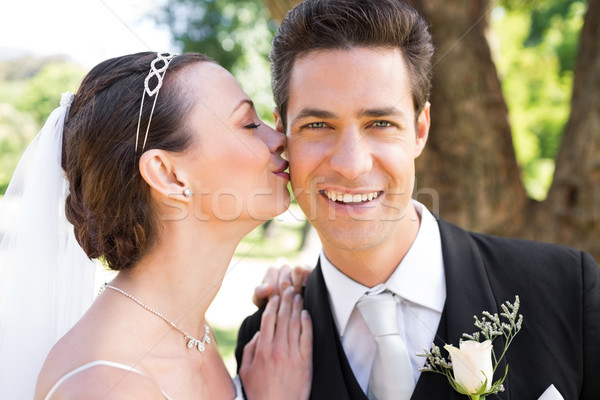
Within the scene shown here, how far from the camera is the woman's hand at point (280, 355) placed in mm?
2654

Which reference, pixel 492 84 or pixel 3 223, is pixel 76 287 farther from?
pixel 492 84

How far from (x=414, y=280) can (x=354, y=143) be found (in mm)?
712

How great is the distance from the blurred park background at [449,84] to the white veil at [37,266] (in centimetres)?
86

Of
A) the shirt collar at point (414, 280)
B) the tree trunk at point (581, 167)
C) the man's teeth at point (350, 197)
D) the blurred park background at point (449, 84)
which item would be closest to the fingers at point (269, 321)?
the shirt collar at point (414, 280)

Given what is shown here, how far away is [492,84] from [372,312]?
2.35 m

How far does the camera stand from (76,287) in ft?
9.76

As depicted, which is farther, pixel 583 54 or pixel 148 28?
pixel 148 28

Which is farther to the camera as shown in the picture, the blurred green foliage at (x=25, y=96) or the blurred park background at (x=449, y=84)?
the blurred green foliage at (x=25, y=96)

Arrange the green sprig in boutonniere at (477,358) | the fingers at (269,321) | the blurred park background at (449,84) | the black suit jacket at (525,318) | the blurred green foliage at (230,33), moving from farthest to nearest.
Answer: the blurred green foliage at (230,33) → the blurred park background at (449,84) → the fingers at (269,321) → the black suit jacket at (525,318) → the green sprig in boutonniere at (477,358)

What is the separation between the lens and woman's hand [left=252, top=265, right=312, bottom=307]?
3131mm

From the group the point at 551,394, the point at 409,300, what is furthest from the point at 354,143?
the point at 551,394

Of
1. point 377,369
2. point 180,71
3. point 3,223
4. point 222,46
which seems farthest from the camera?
point 222,46

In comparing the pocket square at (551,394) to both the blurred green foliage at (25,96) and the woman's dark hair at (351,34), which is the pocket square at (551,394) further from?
the blurred green foliage at (25,96)

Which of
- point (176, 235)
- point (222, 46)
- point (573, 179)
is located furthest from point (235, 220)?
point (222, 46)
